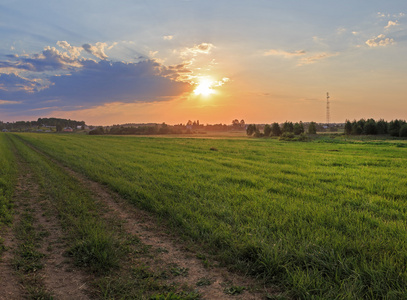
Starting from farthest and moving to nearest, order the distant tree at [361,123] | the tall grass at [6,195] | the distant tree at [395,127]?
the distant tree at [361,123], the distant tree at [395,127], the tall grass at [6,195]

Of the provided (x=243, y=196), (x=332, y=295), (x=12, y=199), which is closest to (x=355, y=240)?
(x=332, y=295)

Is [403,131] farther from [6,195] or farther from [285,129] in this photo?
[6,195]

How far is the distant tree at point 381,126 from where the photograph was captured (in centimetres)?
8488

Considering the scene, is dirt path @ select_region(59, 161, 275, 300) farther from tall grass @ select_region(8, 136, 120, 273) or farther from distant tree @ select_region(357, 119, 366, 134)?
distant tree @ select_region(357, 119, 366, 134)

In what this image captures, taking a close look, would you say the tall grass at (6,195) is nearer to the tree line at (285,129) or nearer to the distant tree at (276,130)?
the tree line at (285,129)

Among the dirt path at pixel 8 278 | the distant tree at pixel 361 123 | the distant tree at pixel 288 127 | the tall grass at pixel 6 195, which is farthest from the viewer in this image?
the distant tree at pixel 288 127

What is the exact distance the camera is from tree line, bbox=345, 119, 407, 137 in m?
78.8

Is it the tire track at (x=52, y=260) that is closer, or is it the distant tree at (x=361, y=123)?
the tire track at (x=52, y=260)

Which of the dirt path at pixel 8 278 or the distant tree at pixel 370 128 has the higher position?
the distant tree at pixel 370 128

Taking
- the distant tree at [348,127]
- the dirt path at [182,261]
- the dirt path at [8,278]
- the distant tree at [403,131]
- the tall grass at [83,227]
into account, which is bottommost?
the dirt path at [182,261]

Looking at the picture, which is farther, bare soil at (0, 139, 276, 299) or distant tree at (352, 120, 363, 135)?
distant tree at (352, 120, 363, 135)

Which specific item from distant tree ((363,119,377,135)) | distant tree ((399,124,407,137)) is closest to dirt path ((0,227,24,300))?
distant tree ((399,124,407,137))

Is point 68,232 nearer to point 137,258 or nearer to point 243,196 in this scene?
point 137,258

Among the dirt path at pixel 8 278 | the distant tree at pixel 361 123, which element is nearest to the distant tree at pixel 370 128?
the distant tree at pixel 361 123
